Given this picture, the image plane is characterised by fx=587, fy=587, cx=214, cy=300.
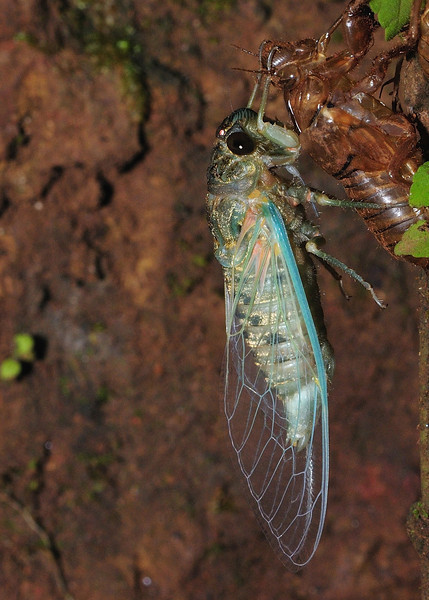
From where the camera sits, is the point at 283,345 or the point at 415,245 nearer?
the point at 415,245

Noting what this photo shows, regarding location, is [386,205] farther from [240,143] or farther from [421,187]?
[240,143]

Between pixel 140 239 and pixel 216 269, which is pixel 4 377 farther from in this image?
pixel 216 269

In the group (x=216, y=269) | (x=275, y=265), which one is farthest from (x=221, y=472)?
(x=275, y=265)

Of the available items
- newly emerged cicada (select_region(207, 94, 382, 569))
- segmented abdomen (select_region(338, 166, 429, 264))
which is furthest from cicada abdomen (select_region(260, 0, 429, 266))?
newly emerged cicada (select_region(207, 94, 382, 569))

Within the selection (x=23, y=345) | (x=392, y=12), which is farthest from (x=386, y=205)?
(x=23, y=345)

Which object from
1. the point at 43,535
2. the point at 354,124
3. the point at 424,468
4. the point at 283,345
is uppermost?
the point at 354,124

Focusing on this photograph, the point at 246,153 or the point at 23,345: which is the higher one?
the point at 246,153
